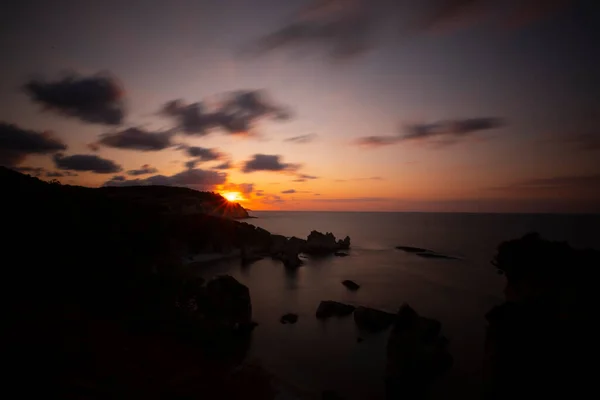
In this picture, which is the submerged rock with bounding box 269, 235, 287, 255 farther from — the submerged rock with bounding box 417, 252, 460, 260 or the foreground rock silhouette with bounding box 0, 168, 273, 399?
the foreground rock silhouette with bounding box 0, 168, 273, 399

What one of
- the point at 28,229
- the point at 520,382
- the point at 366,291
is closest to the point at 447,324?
the point at 366,291

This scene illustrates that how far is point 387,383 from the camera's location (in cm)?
1911

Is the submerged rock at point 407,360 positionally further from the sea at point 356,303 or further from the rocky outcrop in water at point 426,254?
the rocky outcrop in water at point 426,254

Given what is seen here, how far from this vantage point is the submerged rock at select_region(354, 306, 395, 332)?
28.6 m

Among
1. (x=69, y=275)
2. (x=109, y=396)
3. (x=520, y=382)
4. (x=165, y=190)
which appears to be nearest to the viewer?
(x=109, y=396)

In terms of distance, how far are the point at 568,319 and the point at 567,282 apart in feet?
16.3

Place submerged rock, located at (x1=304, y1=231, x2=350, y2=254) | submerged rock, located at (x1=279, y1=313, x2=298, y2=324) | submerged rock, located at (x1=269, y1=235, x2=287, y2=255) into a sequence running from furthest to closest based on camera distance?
submerged rock, located at (x1=304, y1=231, x2=350, y2=254) < submerged rock, located at (x1=269, y1=235, x2=287, y2=255) < submerged rock, located at (x1=279, y1=313, x2=298, y2=324)

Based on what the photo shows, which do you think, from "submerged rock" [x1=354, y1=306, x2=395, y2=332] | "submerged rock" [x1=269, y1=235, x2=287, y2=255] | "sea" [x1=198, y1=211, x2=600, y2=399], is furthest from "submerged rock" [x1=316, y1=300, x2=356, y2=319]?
"submerged rock" [x1=269, y1=235, x2=287, y2=255]

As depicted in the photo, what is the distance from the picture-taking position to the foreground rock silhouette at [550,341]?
1235 cm

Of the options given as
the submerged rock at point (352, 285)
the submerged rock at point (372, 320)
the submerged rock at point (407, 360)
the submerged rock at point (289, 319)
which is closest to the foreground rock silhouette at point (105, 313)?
the submerged rock at point (289, 319)

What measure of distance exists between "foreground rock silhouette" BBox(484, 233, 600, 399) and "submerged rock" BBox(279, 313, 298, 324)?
1988 centimetres

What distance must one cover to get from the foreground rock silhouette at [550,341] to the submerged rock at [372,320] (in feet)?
44.7

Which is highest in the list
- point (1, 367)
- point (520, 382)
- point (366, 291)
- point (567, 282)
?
point (567, 282)

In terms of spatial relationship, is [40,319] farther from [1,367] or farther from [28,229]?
[28,229]
